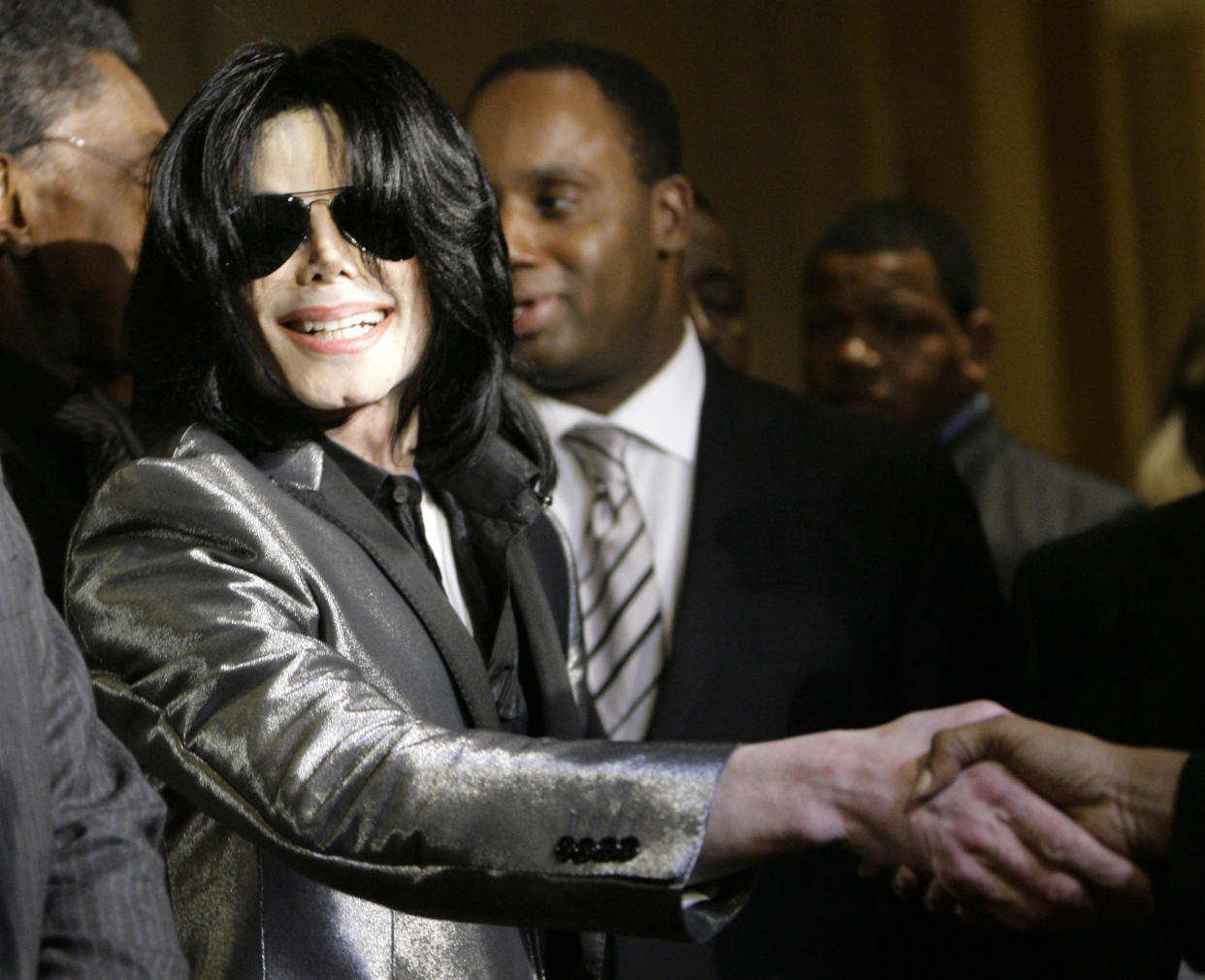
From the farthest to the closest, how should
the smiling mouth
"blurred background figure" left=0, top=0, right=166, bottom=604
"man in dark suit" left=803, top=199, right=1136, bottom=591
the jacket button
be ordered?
"man in dark suit" left=803, top=199, right=1136, bottom=591 → "blurred background figure" left=0, top=0, right=166, bottom=604 → the smiling mouth → the jacket button

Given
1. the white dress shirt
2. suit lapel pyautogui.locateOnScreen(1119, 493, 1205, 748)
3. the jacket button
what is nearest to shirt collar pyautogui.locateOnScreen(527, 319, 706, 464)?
the white dress shirt

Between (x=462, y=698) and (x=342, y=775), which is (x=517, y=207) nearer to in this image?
(x=462, y=698)

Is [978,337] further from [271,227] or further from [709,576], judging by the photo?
[271,227]

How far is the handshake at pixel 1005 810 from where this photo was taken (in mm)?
1337

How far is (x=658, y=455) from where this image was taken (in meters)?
2.22


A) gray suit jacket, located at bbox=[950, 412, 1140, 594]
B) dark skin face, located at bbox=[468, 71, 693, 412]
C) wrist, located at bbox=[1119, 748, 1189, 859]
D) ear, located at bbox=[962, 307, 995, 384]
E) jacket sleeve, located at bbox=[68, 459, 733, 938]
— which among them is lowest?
Result: gray suit jacket, located at bbox=[950, 412, 1140, 594]

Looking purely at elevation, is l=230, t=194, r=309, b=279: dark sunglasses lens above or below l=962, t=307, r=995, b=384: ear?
above

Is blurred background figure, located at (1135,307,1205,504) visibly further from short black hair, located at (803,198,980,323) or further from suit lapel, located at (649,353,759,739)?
suit lapel, located at (649,353,759,739)

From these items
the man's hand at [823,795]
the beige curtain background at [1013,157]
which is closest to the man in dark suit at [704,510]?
the man's hand at [823,795]

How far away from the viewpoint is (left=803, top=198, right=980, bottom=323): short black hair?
330 centimetres

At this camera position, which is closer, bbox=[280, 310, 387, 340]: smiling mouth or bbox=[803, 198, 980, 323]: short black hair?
bbox=[280, 310, 387, 340]: smiling mouth

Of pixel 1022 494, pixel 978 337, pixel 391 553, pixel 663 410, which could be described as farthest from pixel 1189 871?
pixel 978 337

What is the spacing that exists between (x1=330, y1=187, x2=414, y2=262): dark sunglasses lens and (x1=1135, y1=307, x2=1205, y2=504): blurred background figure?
5.49 ft

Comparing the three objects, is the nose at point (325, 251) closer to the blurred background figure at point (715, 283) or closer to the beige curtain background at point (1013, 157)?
the blurred background figure at point (715, 283)
